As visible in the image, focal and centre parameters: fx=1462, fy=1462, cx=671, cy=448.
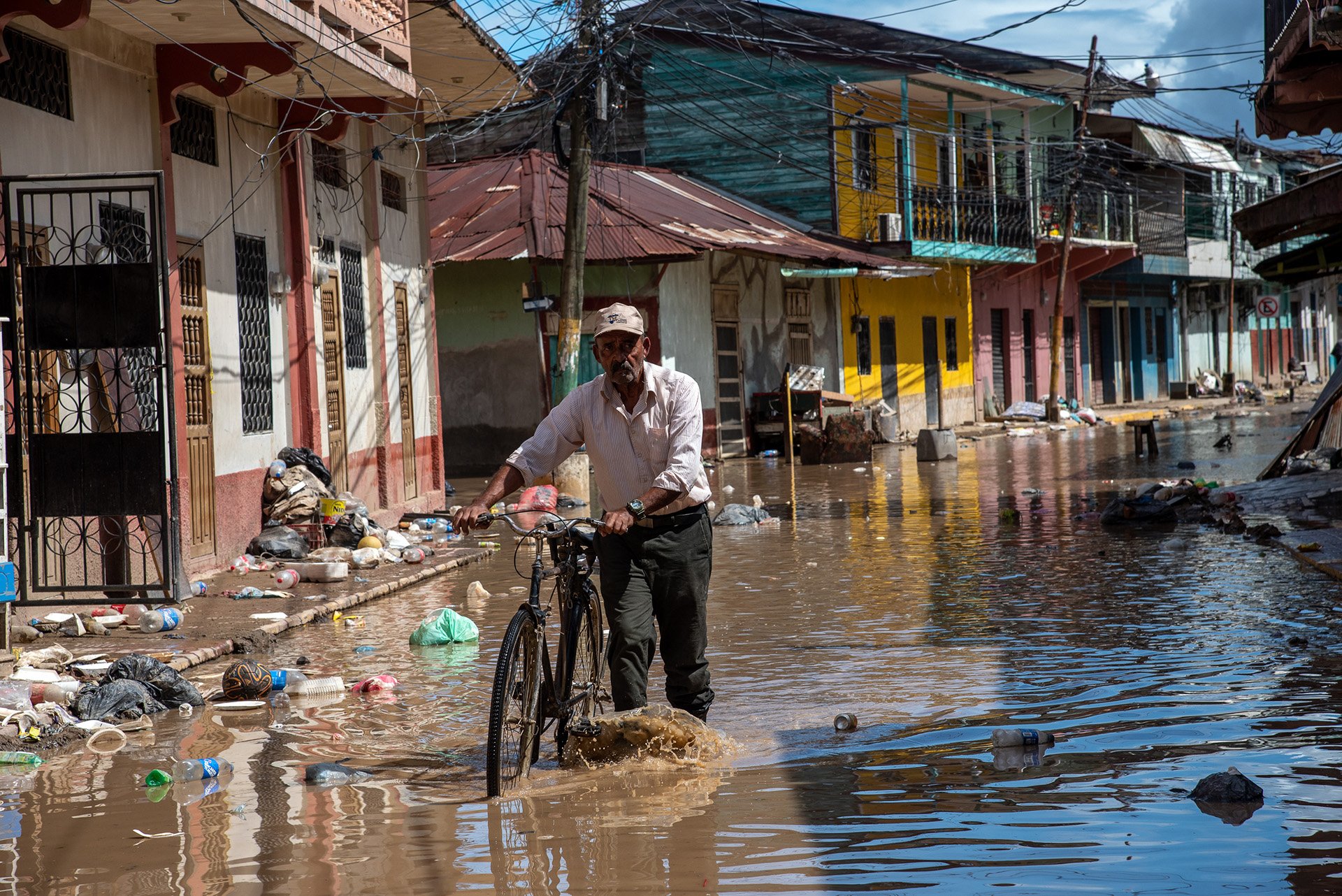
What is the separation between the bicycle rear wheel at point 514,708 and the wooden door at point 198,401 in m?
7.34

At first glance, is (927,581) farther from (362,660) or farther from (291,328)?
(291,328)

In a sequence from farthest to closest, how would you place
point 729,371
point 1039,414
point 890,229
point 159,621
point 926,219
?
1. point 1039,414
2. point 926,219
3. point 890,229
4. point 729,371
5. point 159,621

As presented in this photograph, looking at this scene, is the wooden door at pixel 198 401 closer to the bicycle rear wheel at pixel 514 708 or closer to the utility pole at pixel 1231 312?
the bicycle rear wheel at pixel 514 708

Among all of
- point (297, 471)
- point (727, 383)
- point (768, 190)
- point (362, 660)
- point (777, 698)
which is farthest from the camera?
point (768, 190)

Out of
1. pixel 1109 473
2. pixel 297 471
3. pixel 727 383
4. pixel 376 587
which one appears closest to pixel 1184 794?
pixel 376 587

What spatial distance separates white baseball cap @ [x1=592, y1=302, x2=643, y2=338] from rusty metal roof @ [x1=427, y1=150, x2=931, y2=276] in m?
15.8

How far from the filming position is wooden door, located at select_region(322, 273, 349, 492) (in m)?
15.2

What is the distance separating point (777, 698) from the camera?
6.95 meters

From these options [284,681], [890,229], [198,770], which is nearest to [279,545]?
[284,681]

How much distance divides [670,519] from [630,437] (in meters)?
0.35

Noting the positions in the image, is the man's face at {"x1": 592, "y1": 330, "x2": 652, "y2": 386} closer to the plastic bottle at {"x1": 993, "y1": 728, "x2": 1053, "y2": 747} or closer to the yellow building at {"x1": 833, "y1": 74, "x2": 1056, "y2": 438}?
the plastic bottle at {"x1": 993, "y1": 728, "x2": 1053, "y2": 747}

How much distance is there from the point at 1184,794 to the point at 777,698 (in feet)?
7.80

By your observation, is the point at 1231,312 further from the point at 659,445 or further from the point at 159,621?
the point at 659,445

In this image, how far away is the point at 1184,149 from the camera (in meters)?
46.1
